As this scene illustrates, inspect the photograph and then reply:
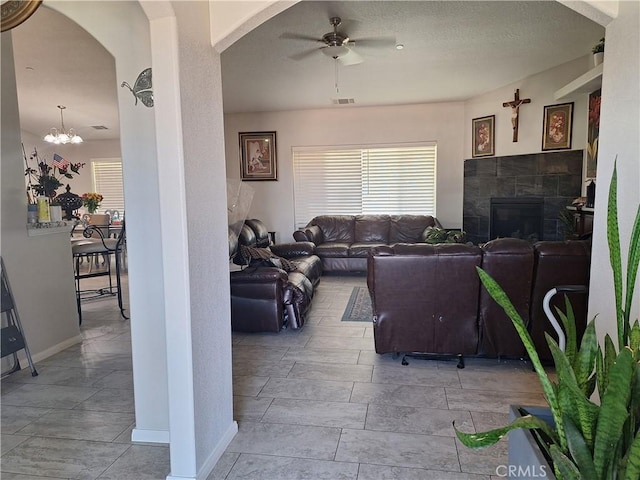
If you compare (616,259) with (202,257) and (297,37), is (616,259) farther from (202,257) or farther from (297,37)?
(297,37)

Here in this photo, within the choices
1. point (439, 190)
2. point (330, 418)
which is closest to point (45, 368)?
point (330, 418)

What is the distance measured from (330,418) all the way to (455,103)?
222 inches

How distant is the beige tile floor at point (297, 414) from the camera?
6.36 feet

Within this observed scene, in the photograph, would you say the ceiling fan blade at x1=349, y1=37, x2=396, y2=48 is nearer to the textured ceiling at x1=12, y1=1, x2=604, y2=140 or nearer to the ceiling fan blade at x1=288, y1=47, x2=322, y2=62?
the textured ceiling at x1=12, y1=1, x2=604, y2=140

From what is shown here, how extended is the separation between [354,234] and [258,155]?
222cm

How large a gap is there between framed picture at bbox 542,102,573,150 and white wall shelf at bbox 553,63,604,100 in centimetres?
42

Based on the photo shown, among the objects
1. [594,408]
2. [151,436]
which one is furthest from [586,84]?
[151,436]

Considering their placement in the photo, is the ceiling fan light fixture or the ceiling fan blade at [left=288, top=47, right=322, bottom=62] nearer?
the ceiling fan light fixture

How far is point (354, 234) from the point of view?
667 cm

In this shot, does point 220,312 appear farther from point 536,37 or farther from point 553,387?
point 536,37

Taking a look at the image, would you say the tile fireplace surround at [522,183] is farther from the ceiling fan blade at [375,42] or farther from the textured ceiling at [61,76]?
the textured ceiling at [61,76]

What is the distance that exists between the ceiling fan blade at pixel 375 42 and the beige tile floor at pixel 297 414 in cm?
268

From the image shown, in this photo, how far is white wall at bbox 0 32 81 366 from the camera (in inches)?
121

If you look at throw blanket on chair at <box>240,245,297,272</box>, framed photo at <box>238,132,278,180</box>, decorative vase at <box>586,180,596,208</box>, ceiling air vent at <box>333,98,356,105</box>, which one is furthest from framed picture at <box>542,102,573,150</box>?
framed photo at <box>238,132,278,180</box>
